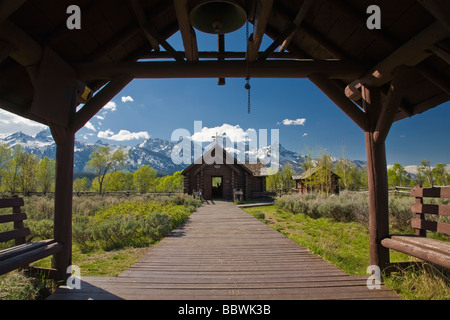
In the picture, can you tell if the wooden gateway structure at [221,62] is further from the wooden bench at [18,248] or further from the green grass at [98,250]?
the green grass at [98,250]

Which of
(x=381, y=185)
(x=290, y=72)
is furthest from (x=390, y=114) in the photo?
(x=290, y=72)

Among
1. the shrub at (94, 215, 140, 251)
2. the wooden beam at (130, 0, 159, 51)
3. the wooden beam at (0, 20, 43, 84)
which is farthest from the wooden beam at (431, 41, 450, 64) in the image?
the shrub at (94, 215, 140, 251)

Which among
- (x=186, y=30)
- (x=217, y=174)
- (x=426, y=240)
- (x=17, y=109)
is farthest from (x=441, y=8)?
(x=217, y=174)

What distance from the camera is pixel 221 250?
549 cm

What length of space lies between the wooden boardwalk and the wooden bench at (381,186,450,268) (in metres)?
0.65

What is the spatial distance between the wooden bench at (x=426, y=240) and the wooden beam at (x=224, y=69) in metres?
2.36

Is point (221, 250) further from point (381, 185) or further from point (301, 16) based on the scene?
point (301, 16)

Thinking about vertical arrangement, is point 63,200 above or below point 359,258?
above

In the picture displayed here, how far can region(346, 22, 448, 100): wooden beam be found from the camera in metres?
2.94

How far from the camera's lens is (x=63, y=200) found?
385 centimetres

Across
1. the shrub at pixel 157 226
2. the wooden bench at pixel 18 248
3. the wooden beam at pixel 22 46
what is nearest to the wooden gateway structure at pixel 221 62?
the wooden beam at pixel 22 46

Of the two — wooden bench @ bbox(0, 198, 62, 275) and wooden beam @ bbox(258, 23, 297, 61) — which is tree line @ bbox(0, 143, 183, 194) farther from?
wooden beam @ bbox(258, 23, 297, 61)

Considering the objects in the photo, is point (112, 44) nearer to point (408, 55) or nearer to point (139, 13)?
point (139, 13)

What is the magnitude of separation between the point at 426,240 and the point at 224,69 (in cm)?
416
